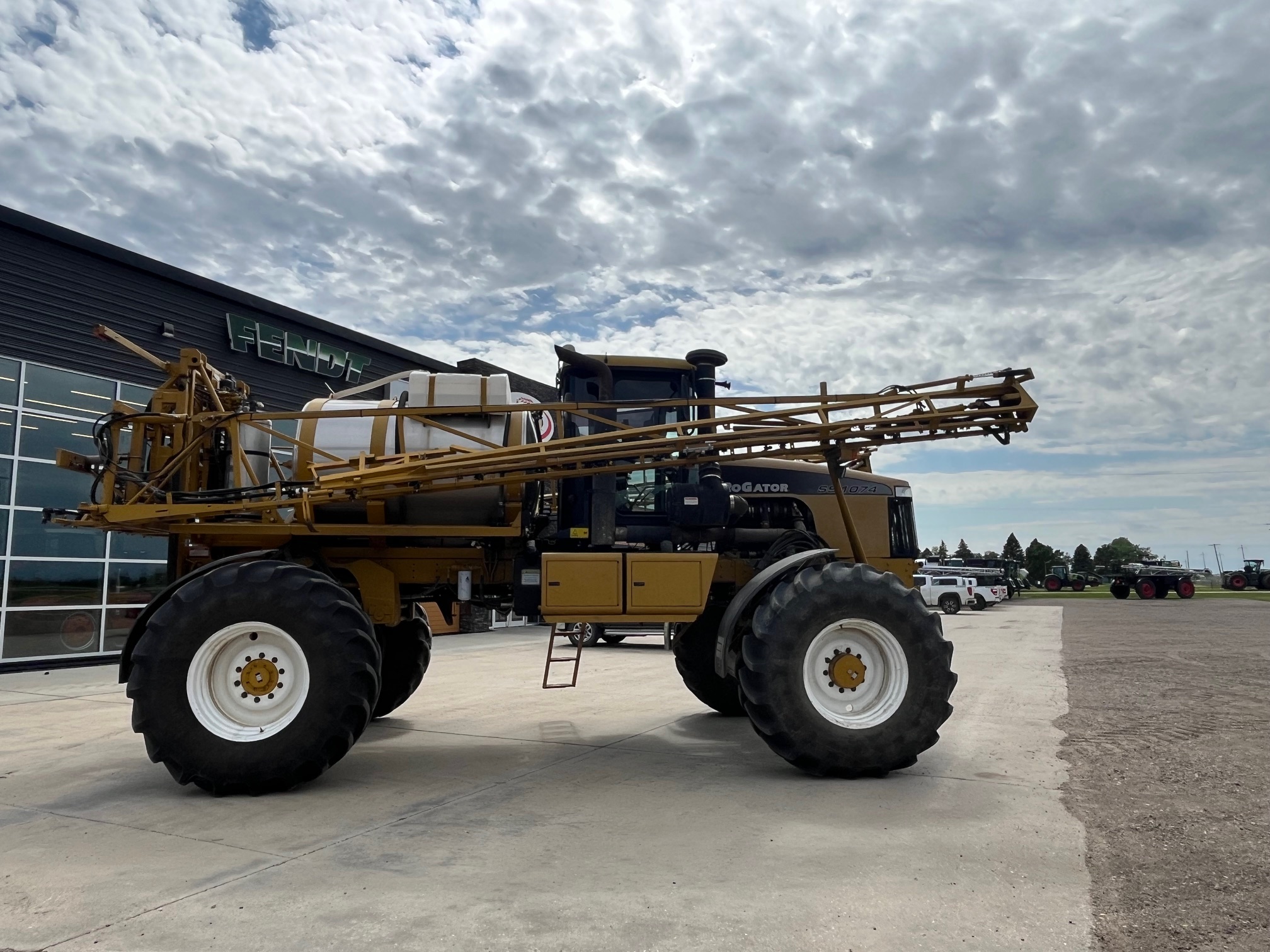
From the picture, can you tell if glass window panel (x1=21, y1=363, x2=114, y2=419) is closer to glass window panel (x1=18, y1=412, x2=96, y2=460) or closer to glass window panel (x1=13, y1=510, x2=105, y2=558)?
glass window panel (x1=18, y1=412, x2=96, y2=460)

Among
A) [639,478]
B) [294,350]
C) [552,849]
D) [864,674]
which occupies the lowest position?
[552,849]

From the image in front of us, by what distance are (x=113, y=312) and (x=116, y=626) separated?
5560 millimetres

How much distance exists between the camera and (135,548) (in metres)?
16.5

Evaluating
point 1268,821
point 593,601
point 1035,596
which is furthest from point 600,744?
point 1035,596

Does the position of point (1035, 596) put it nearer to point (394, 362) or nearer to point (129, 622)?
point (394, 362)

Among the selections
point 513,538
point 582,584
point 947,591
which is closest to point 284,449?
point 513,538

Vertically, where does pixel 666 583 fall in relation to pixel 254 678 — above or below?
above

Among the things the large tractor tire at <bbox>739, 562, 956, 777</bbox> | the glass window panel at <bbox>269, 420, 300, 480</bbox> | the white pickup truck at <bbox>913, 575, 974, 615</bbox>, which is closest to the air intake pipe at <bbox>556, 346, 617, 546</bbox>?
the large tractor tire at <bbox>739, 562, 956, 777</bbox>

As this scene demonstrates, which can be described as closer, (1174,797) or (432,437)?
(1174,797)

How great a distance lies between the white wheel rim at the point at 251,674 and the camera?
6.08 m

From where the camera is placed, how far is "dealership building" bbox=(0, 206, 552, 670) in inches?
563

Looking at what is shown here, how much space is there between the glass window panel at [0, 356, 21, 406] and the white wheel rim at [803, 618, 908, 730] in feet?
45.7

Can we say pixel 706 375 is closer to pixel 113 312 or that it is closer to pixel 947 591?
pixel 113 312

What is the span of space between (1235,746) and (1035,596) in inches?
1901
